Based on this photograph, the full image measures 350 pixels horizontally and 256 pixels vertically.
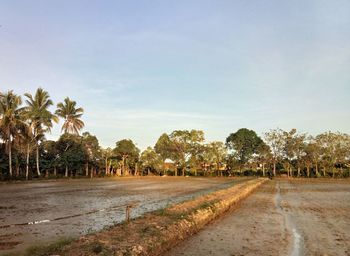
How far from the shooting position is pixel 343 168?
77.9 meters

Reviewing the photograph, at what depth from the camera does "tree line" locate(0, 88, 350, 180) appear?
48781 millimetres

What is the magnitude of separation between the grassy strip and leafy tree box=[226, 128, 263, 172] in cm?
7830

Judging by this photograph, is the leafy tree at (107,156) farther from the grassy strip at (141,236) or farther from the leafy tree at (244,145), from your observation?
the grassy strip at (141,236)

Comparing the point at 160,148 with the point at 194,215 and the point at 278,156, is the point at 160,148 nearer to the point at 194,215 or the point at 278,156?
the point at 278,156

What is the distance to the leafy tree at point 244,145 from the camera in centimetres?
8969

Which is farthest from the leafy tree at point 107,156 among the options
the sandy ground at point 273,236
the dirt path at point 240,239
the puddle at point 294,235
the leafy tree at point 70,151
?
the dirt path at point 240,239

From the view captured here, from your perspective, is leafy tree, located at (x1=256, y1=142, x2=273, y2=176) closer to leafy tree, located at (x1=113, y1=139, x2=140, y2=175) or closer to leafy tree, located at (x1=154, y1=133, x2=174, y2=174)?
leafy tree, located at (x1=154, y1=133, x2=174, y2=174)

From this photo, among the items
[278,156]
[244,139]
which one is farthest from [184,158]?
[278,156]

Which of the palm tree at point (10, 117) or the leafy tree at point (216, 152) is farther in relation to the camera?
the leafy tree at point (216, 152)

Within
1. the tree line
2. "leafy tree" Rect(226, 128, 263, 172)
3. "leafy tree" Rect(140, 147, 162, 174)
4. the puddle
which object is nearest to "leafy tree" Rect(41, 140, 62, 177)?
the tree line

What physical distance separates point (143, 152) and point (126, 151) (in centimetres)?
805

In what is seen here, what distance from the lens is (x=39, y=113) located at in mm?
50156

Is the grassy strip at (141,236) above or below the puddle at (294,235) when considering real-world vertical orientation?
above

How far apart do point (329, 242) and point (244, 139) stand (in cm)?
8184
